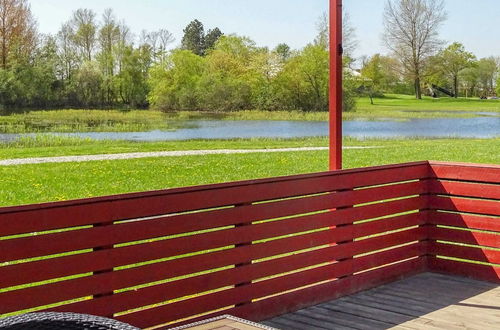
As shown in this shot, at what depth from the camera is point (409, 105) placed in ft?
73.4

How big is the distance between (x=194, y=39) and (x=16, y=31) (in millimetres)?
4834

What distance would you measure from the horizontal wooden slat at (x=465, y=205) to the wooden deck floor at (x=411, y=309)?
1.66ft

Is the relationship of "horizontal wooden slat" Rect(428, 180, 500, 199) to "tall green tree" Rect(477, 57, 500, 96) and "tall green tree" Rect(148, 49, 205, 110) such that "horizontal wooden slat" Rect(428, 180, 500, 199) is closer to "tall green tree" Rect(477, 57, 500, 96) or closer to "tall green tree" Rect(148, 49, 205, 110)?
"tall green tree" Rect(477, 57, 500, 96)

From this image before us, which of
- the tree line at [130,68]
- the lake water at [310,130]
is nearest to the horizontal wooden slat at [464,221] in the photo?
the tree line at [130,68]

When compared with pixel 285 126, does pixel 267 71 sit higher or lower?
higher

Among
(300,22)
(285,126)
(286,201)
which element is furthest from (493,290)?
(300,22)

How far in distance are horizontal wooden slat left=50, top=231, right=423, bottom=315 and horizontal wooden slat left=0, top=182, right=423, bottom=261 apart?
26cm

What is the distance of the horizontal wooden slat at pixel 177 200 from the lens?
10.6ft

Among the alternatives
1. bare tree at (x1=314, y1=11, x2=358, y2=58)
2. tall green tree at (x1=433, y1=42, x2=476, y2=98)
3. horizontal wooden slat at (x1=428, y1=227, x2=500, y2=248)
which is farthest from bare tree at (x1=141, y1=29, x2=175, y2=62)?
horizontal wooden slat at (x1=428, y1=227, x2=500, y2=248)

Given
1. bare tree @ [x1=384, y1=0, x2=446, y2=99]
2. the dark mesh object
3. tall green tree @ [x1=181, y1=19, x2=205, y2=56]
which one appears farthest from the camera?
tall green tree @ [x1=181, y1=19, x2=205, y2=56]

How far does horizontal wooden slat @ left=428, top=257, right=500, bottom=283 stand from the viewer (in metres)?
5.25

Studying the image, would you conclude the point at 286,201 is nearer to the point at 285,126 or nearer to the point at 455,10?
the point at 285,126

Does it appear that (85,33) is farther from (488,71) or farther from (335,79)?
(335,79)

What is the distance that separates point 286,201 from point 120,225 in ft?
3.99
